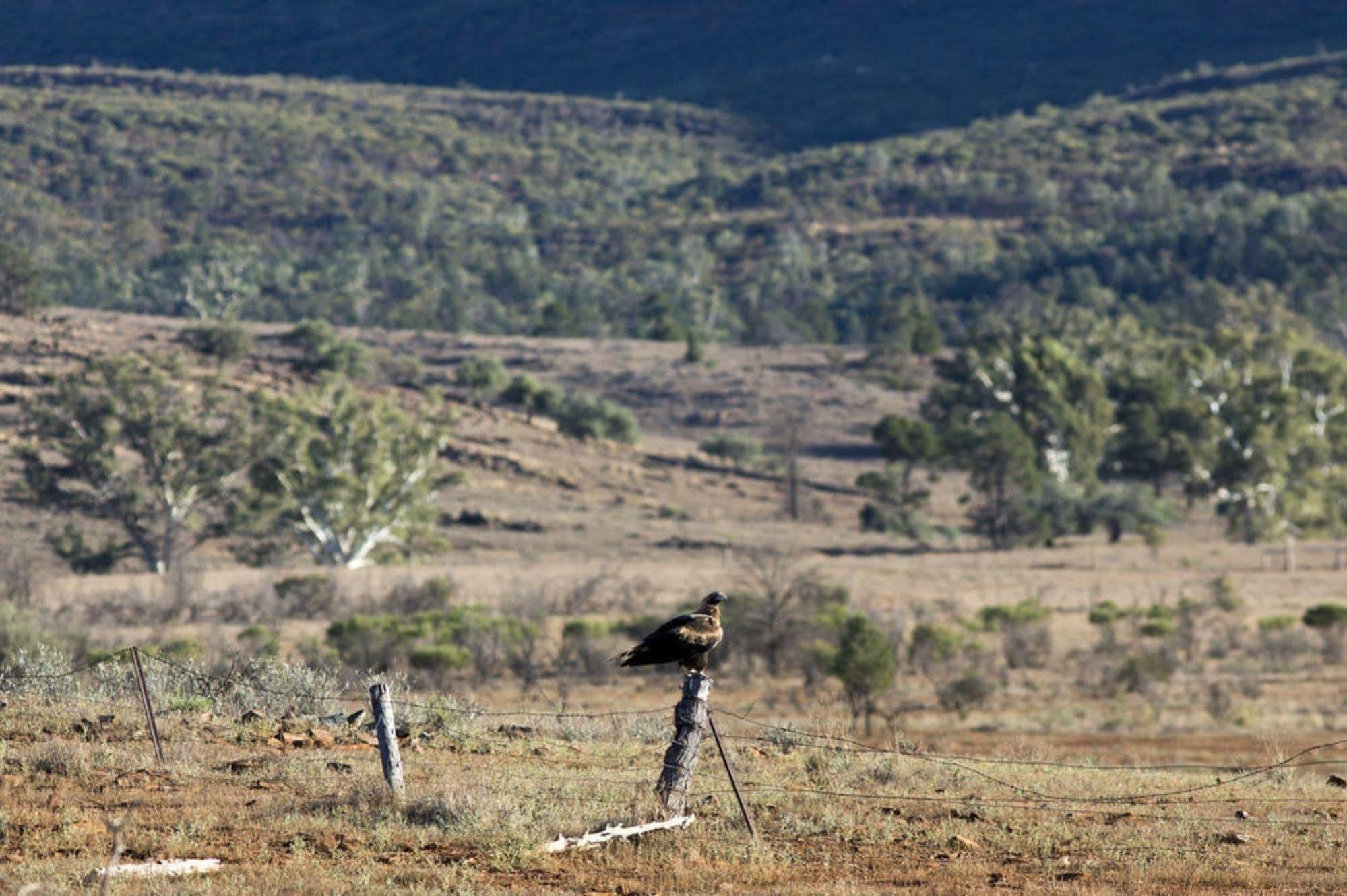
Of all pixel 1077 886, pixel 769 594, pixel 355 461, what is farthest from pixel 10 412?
pixel 1077 886

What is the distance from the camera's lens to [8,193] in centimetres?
13538

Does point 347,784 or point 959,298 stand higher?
point 959,298

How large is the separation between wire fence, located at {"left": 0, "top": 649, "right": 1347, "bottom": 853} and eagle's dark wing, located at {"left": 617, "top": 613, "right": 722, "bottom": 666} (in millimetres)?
799

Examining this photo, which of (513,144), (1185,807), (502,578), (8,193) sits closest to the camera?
(1185,807)

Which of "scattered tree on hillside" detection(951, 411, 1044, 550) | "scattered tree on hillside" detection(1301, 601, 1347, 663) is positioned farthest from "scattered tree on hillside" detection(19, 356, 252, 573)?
"scattered tree on hillside" detection(1301, 601, 1347, 663)

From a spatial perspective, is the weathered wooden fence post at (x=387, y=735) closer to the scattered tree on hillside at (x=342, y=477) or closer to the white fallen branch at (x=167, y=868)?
the white fallen branch at (x=167, y=868)

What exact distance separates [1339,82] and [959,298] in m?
61.1

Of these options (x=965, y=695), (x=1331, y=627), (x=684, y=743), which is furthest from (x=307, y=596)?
(x=684, y=743)

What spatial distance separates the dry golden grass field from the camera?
9.98 m

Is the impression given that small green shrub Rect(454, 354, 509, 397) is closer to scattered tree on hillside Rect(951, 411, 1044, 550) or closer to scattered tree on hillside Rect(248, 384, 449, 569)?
scattered tree on hillside Rect(951, 411, 1044, 550)

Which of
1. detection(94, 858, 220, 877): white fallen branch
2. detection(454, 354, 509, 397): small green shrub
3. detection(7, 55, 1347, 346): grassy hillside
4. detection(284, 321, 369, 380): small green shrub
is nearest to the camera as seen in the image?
detection(94, 858, 220, 877): white fallen branch

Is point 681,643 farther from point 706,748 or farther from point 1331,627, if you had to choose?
point 1331,627

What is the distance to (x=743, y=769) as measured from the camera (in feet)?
44.0

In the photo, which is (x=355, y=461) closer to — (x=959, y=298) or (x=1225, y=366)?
(x=1225, y=366)
